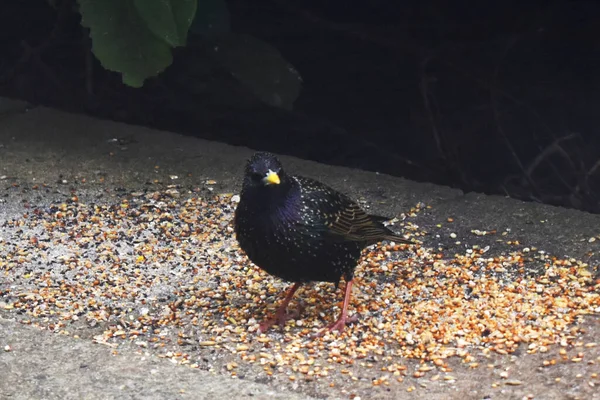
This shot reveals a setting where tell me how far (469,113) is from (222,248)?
1496 mm

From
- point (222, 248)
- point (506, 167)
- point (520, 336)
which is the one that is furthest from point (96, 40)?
point (520, 336)

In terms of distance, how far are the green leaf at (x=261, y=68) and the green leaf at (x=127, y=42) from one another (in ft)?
1.86

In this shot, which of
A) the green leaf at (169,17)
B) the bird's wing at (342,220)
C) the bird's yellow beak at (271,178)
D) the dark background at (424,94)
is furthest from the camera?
the green leaf at (169,17)

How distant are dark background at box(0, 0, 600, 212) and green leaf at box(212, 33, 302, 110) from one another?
2.0 inches

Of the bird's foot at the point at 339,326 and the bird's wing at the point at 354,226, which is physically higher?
the bird's wing at the point at 354,226

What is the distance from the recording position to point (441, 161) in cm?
553

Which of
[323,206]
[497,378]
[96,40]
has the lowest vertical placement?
[497,378]

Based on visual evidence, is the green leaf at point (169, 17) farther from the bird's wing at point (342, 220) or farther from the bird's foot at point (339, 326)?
the bird's foot at point (339, 326)

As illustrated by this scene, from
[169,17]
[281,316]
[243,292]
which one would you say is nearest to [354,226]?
[281,316]

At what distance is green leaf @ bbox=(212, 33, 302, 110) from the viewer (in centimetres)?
580

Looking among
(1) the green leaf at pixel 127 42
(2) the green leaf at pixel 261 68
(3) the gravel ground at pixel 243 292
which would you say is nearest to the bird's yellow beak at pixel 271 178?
(3) the gravel ground at pixel 243 292

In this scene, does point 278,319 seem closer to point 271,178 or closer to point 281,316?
point 281,316

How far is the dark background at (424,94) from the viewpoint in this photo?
505 cm

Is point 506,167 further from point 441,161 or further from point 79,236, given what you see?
point 79,236
